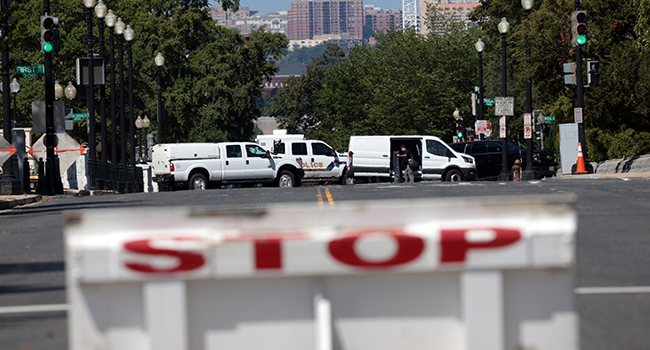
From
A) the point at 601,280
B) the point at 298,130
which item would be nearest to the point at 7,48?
the point at 601,280

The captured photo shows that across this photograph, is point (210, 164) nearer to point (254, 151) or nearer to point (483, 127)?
point (254, 151)

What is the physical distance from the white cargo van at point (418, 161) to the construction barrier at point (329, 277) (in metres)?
29.3

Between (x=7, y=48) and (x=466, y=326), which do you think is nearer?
(x=466, y=326)

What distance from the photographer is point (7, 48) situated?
18.8 metres

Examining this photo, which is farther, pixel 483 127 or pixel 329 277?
pixel 483 127

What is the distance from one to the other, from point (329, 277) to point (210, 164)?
28.8 metres

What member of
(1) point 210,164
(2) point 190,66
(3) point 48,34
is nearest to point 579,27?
(1) point 210,164

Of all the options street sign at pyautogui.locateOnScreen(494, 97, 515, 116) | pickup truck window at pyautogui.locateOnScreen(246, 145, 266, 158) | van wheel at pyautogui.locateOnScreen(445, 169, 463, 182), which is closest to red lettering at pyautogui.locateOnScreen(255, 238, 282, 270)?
pickup truck window at pyautogui.locateOnScreen(246, 145, 266, 158)

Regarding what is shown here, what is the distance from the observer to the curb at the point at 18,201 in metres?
19.8

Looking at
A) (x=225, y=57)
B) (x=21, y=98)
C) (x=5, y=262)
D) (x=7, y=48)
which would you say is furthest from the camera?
(x=225, y=57)

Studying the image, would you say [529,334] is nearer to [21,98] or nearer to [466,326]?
[466,326]

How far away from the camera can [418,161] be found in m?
34.3

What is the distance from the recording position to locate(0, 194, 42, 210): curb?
779 inches

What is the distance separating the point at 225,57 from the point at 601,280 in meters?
61.3
